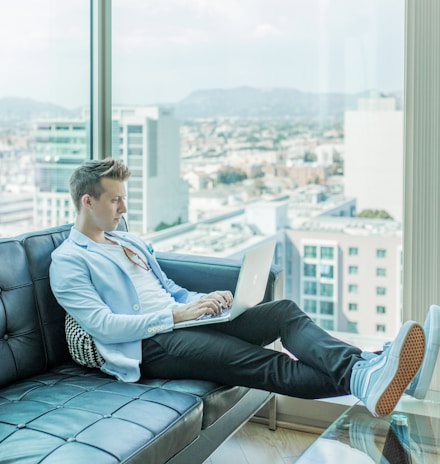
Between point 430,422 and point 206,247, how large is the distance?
1.58 metres

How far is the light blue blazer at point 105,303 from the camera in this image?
2490mm

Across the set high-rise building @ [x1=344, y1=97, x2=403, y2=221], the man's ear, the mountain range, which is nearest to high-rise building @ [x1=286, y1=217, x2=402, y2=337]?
high-rise building @ [x1=344, y1=97, x2=403, y2=221]

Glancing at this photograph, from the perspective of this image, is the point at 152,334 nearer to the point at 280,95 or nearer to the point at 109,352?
the point at 109,352

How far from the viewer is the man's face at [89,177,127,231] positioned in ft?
8.88

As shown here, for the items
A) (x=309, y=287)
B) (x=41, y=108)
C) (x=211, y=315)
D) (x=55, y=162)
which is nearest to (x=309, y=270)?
(x=309, y=287)

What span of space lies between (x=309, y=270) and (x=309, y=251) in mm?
88

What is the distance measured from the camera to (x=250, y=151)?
10.9 ft

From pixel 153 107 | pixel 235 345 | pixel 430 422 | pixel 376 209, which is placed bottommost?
pixel 430 422

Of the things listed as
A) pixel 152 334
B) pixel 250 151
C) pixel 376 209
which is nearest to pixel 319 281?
pixel 376 209

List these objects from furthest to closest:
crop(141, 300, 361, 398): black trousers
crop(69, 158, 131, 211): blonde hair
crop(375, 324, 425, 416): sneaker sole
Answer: crop(69, 158, 131, 211): blonde hair
crop(141, 300, 361, 398): black trousers
crop(375, 324, 425, 416): sneaker sole

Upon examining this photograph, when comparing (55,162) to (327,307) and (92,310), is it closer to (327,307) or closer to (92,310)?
(92,310)

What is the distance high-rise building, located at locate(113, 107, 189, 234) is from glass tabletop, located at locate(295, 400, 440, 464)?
158cm

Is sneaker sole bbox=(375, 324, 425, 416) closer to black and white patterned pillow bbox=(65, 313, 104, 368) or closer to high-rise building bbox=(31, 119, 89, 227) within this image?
black and white patterned pillow bbox=(65, 313, 104, 368)

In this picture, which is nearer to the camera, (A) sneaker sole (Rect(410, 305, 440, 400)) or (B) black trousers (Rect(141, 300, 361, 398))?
(A) sneaker sole (Rect(410, 305, 440, 400))
